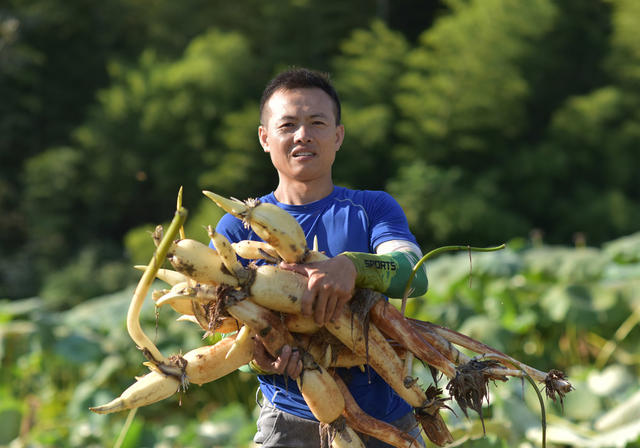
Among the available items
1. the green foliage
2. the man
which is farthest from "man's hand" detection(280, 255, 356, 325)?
the green foliage

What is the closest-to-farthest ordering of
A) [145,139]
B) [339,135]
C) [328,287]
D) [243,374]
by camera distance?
[328,287], [339,135], [243,374], [145,139]

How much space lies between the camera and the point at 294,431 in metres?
1.51

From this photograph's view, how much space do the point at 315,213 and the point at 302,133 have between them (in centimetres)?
18

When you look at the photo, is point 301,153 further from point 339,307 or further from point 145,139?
point 145,139

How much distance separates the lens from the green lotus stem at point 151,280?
117 cm

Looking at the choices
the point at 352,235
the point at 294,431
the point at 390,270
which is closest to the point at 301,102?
the point at 352,235

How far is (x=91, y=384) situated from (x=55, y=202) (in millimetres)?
9284

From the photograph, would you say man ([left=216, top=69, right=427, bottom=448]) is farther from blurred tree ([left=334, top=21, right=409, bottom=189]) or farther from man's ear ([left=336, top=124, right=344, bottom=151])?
blurred tree ([left=334, top=21, right=409, bottom=189])

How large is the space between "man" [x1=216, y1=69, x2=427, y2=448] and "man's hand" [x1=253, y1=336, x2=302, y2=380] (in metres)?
0.09

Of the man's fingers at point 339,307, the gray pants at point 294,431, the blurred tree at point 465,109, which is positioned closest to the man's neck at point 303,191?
the man's fingers at point 339,307

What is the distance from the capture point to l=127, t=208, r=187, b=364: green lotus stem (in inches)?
46.1

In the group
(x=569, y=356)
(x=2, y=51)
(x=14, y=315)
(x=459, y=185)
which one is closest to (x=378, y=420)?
(x=569, y=356)

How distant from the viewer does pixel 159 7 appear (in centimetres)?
1420

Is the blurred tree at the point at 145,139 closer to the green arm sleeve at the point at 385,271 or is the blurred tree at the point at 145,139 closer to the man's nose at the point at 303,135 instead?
the man's nose at the point at 303,135
